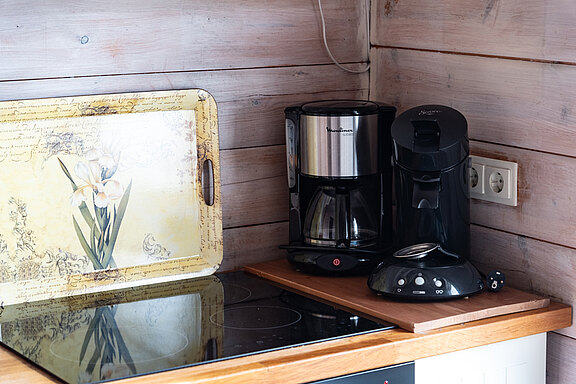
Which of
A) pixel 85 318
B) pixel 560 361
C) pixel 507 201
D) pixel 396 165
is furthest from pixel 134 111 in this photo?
pixel 560 361

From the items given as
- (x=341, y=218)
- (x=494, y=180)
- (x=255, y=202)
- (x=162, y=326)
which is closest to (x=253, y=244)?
(x=255, y=202)

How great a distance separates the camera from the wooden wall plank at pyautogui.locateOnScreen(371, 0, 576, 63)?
1.58m

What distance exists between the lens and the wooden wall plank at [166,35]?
1.67 meters

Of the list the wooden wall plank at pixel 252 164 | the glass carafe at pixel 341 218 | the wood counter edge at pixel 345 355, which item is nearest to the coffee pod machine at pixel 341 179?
the glass carafe at pixel 341 218

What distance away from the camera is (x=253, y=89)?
1939 millimetres

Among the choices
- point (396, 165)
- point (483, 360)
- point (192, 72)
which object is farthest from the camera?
point (192, 72)

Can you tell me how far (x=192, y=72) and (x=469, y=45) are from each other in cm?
59

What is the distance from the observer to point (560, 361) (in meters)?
1.65

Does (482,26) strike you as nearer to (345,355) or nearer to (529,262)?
(529,262)

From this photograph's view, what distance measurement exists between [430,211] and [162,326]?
56cm

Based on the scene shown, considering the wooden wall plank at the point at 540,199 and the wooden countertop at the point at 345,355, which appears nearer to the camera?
the wooden countertop at the point at 345,355

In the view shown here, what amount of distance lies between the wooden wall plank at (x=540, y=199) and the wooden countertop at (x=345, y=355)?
0.16m

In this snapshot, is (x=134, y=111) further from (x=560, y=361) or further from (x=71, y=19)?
(x=560, y=361)

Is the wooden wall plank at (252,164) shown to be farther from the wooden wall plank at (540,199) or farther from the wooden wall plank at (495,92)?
the wooden wall plank at (540,199)
